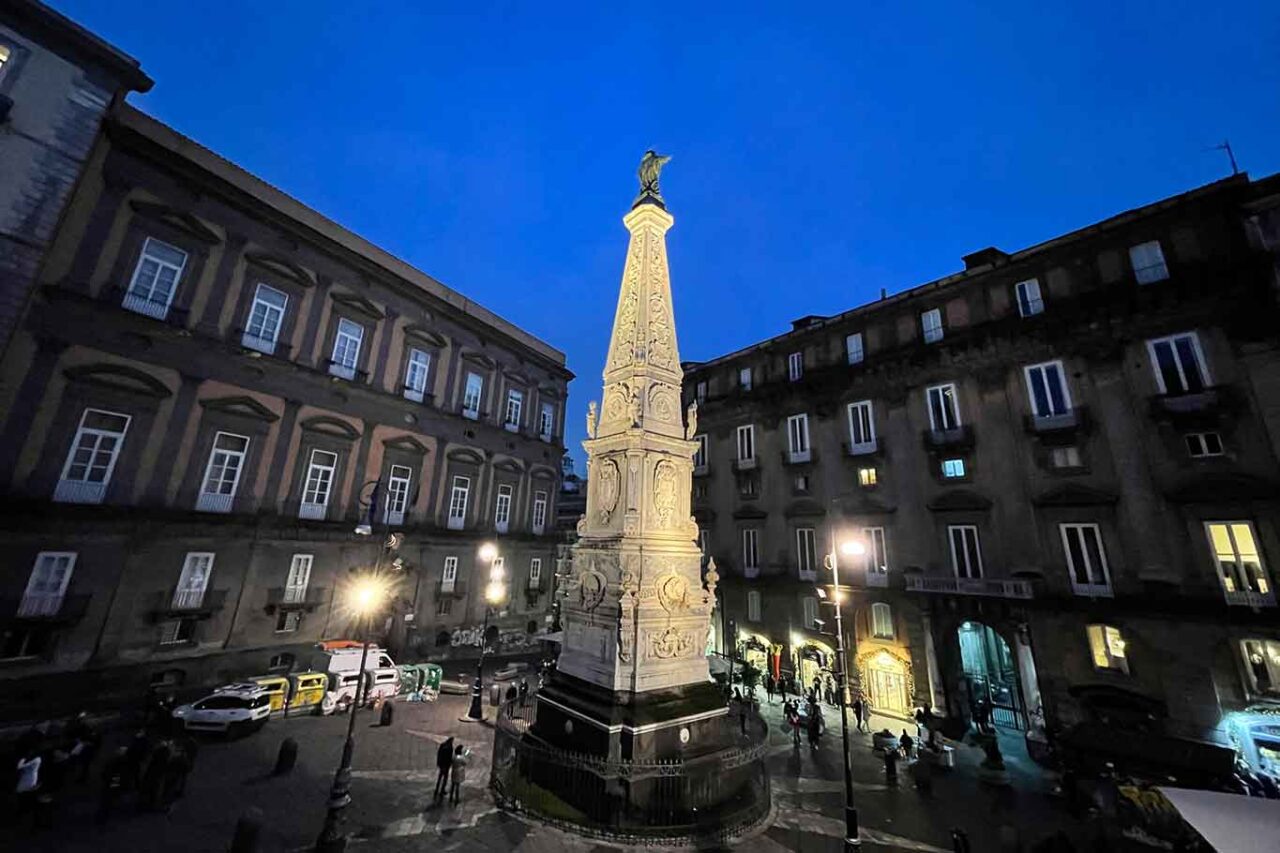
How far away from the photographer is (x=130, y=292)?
1617 cm

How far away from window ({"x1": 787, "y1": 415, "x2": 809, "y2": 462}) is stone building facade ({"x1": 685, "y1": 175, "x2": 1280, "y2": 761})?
0.12 m

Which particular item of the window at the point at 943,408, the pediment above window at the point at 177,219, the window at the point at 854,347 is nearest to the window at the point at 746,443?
the window at the point at 854,347

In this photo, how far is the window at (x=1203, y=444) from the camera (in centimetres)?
1481

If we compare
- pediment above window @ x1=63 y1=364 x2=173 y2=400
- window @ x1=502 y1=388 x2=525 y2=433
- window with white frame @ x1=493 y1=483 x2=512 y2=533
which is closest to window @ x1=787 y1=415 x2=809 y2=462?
window @ x1=502 y1=388 x2=525 y2=433

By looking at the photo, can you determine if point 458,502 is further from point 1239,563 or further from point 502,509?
point 1239,563

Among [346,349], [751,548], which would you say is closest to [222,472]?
[346,349]

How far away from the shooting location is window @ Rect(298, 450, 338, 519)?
20.3 m

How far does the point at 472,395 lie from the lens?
28.3 m

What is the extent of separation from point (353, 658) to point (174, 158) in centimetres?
1957

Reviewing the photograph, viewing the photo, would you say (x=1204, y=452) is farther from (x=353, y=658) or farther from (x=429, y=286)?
(x=429, y=286)

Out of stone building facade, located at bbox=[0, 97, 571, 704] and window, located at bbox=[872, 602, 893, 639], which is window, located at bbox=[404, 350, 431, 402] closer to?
stone building facade, located at bbox=[0, 97, 571, 704]

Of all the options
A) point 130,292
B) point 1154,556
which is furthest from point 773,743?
point 130,292

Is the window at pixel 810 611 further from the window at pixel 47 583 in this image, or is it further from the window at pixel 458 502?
the window at pixel 47 583

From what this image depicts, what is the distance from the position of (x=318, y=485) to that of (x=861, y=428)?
1006 inches
